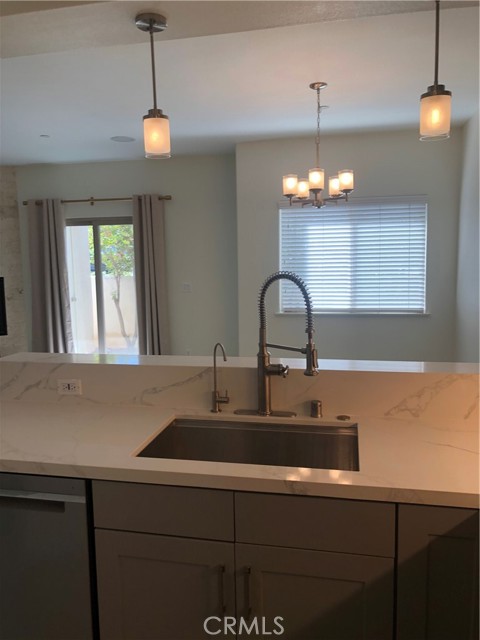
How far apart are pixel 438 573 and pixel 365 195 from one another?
4.04 metres

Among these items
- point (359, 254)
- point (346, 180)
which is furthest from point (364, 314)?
point (346, 180)

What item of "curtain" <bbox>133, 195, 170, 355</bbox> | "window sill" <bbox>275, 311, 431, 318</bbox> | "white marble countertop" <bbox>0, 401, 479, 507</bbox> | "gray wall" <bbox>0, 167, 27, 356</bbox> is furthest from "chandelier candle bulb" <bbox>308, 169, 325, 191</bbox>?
"gray wall" <bbox>0, 167, 27, 356</bbox>

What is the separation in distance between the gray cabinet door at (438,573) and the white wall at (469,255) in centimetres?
313

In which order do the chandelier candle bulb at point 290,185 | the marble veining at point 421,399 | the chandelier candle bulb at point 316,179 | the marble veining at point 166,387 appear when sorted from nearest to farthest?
the marble veining at point 421,399 → the marble veining at point 166,387 → the chandelier candle bulb at point 316,179 → the chandelier candle bulb at point 290,185

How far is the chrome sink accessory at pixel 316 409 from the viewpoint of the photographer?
5.79 feet

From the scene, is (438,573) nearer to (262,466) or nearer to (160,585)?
(262,466)

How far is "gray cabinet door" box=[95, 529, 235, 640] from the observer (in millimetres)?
1321

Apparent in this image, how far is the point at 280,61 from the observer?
112 inches

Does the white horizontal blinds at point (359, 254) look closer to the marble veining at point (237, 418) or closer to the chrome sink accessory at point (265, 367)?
the marble veining at point (237, 418)

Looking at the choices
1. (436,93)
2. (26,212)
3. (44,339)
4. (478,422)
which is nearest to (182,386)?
(478,422)

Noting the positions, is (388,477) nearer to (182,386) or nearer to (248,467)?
(248,467)

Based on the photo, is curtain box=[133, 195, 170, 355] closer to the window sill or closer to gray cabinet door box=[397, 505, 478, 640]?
the window sill

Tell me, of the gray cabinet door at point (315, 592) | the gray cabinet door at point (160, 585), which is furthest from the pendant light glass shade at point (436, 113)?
the gray cabinet door at point (160, 585)

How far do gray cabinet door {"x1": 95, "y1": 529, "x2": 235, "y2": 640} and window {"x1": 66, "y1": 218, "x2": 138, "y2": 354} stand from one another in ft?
15.0
